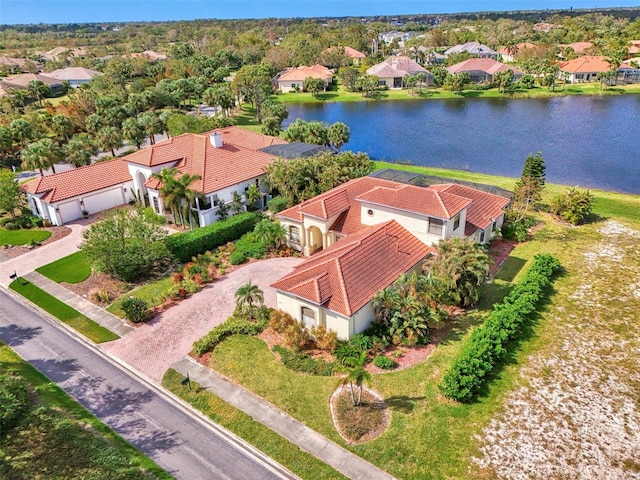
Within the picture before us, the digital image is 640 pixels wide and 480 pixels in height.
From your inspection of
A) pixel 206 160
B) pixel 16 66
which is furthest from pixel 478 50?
pixel 16 66

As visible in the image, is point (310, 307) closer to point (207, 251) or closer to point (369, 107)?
point (207, 251)

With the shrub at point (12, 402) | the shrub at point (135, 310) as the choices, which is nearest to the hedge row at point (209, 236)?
the shrub at point (135, 310)

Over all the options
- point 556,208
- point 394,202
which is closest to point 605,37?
point 556,208

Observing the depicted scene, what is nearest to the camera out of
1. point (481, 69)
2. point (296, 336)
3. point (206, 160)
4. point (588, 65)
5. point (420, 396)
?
point (420, 396)

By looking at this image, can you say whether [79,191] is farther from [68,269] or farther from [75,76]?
[75,76]

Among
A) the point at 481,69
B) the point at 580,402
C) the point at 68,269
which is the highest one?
the point at 481,69

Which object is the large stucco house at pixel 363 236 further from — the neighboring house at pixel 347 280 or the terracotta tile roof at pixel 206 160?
the terracotta tile roof at pixel 206 160

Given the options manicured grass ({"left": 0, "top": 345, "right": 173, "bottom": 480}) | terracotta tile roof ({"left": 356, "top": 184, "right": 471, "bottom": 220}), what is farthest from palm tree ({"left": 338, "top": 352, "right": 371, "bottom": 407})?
terracotta tile roof ({"left": 356, "top": 184, "right": 471, "bottom": 220})
